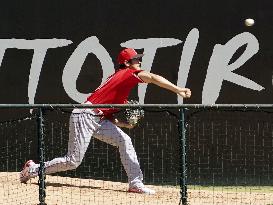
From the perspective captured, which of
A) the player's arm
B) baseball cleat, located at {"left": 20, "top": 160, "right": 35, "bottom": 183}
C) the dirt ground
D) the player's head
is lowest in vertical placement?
the dirt ground

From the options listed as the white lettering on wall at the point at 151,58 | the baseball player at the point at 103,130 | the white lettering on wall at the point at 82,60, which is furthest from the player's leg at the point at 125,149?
the white lettering on wall at the point at 82,60

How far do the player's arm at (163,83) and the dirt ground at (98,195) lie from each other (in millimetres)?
1326

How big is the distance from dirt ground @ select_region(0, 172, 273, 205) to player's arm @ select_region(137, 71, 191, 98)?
133 cm

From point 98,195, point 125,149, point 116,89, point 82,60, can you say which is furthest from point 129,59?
point 82,60

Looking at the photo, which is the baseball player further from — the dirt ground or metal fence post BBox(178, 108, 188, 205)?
metal fence post BBox(178, 108, 188, 205)

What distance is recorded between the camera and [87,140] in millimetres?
9711

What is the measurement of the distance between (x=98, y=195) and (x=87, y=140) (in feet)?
2.27

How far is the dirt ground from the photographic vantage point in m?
9.24

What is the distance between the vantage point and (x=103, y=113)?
9.67 metres

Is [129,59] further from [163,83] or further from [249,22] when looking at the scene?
[249,22]

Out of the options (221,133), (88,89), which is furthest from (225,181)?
(88,89)

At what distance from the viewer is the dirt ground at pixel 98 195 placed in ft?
30.3

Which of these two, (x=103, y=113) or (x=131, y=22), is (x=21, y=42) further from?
(x=103, y=113)

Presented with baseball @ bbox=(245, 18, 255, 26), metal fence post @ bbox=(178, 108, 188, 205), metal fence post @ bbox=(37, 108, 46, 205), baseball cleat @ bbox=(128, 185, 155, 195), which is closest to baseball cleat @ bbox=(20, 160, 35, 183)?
metal fence post @ bbox=(37, 108, 46, 205)
